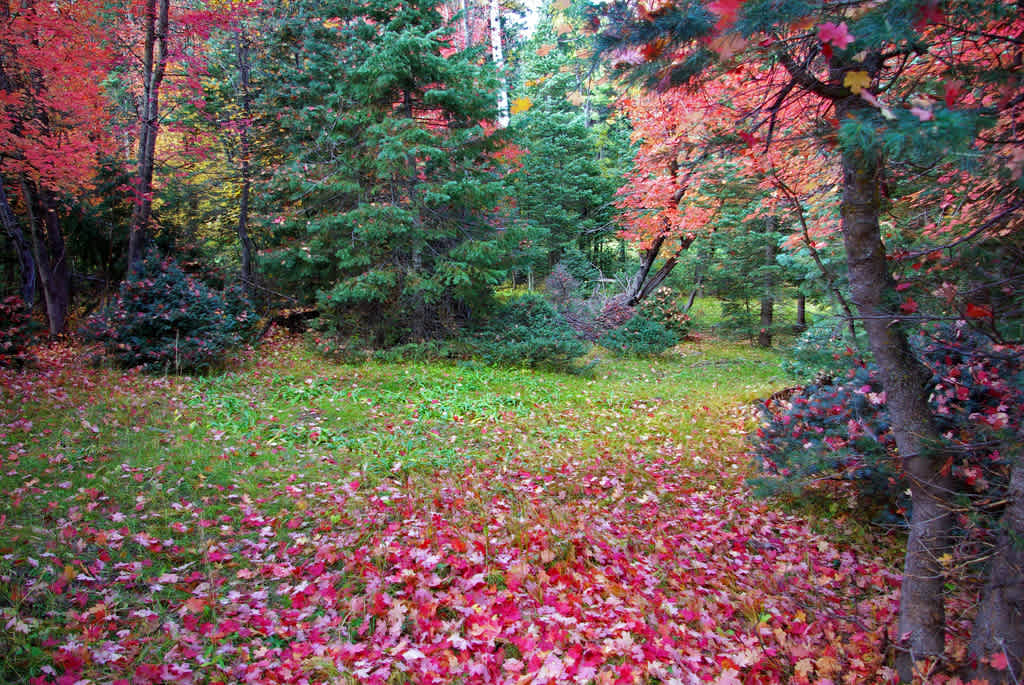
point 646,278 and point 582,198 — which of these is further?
point 582,198

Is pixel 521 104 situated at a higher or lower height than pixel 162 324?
higher

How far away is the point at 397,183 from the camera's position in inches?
426

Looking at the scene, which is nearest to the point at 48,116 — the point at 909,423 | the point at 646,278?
the point at 909,423

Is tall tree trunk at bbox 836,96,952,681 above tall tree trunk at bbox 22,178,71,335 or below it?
below

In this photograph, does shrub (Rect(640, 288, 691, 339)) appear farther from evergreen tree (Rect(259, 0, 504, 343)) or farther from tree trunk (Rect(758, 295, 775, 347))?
evergreen tree (Rect(259, 0, 504, 343))

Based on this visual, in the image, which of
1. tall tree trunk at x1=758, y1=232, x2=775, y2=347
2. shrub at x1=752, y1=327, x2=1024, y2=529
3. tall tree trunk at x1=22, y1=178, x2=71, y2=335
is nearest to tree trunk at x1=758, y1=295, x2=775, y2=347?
tall tree trunk at x1=758, y1=232, x2=775, y2=347

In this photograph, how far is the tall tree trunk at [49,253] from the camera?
10.3 meters

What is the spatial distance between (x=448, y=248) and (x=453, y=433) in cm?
548

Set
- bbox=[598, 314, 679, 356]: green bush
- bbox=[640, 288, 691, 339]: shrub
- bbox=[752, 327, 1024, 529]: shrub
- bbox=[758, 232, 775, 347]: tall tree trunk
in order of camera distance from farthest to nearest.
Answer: bbox=[640, 288, 691, 339]: shrub
bbox=[758, 232, 775, 347]: tall tree trunk
bbox=[598, 314, 679, 356]: green bush
bbox=[752, 327, 1024, 529]: shrub

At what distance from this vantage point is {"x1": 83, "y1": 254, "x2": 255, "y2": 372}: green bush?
8.32 m

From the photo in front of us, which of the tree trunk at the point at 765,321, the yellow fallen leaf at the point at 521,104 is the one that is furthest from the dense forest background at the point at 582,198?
the yellow fallen leaf at the point at 521,104

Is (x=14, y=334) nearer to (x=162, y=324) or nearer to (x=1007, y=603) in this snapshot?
(x=162, y=324)

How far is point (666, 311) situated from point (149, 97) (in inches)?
514

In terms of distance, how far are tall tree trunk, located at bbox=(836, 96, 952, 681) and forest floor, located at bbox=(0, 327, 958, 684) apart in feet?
1.27
